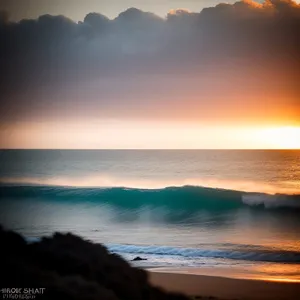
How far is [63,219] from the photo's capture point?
607 cm

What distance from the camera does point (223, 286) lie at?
11.8 feet

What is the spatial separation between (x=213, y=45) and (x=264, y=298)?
10.9ft

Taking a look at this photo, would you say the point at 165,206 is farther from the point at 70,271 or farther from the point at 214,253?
the point at 70,271

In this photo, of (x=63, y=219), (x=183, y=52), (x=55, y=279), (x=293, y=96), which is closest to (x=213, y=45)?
(x=183, y=52)

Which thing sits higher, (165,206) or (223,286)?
(165,206)

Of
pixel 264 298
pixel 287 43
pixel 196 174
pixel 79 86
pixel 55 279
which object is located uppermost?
pixel 287 43

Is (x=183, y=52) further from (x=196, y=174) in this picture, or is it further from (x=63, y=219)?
(x=196, y=174)

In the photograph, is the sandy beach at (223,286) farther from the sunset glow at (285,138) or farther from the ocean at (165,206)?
the sunset glow at (285,138)

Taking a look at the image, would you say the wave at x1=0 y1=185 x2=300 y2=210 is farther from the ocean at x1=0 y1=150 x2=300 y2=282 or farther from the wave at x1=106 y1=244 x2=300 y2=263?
the wave at x1=106 y1=244 x2=300 y2=263

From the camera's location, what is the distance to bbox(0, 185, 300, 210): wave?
6484 millimetres

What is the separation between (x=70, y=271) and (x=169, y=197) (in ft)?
13.6

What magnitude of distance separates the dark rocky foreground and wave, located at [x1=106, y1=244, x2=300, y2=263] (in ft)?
4.87

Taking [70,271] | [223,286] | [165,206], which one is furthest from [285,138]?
[70,271]

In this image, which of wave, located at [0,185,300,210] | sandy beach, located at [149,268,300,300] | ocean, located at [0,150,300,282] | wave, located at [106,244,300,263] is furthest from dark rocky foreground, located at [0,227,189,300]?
wave, located at [0,185,300,210]
